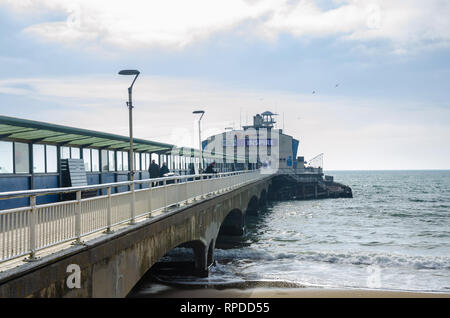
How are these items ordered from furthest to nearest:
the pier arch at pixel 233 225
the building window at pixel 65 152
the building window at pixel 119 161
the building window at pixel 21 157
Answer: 1. the pier arch at pixel 233 225
2. the building window at pixel 119 161
3. the building window at pixel 65 152
4. the building window at pixel 21 157

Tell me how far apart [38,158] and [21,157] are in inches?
40.9

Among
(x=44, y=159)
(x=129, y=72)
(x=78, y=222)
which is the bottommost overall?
(x=78, y=222)

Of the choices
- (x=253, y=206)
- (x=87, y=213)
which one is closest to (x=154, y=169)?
(x=87, y=213)

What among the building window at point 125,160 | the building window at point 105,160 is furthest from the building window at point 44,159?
the building window at point 125,160

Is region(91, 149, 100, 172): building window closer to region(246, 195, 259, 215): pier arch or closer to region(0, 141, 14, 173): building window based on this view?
region(0, 141, 14, 173): building window

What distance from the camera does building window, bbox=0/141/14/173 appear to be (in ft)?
46.2

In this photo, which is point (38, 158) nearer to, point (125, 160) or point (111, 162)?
point (111, 162)

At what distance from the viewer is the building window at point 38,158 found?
1584cm

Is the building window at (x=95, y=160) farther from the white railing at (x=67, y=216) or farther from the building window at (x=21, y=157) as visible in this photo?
the white railing at (x=67, y=216)

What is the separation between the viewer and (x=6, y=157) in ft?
47.0

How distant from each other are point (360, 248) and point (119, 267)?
78.9 ft

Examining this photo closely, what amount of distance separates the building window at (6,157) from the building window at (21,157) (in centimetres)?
22

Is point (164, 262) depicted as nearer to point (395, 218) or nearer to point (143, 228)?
point (143, 228)
